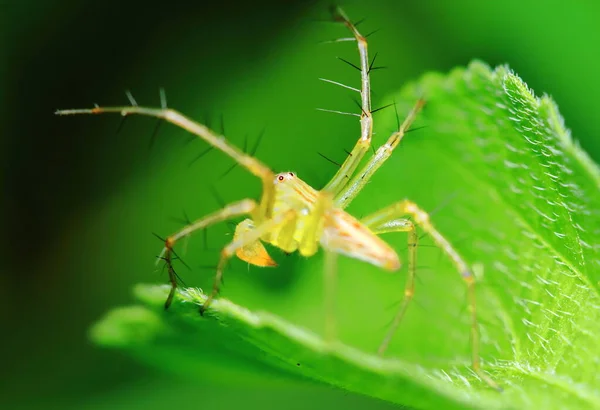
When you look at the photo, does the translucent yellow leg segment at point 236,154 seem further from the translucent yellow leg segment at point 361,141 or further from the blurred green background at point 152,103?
the blurred green background at point 152,103

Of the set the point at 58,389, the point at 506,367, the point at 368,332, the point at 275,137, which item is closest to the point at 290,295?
the point at 368,332

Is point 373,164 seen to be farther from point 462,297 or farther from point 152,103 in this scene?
point 152,103

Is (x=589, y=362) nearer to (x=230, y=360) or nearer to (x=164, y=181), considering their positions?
(x=230, y=360)

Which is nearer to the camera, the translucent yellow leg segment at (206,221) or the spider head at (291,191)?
the translucent yellow leg segment at (206,221)

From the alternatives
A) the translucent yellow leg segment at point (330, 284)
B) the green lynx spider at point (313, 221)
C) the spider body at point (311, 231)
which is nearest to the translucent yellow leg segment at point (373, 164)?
the green lynx spider at point (313, 221)

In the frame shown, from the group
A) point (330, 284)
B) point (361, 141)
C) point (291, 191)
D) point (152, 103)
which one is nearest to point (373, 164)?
point (361, 141)

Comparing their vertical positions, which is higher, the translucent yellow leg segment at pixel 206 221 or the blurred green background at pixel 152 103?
the blurred green background at pixel 152 103

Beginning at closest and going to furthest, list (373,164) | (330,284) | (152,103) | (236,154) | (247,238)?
(330,284)
(247,238)
(236,154)
(373,164)
(152,103)
